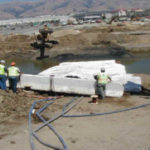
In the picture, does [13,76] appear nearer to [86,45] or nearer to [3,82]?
[3,82]

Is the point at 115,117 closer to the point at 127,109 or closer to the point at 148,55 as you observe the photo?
the point at 127,109

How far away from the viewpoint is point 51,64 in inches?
1065

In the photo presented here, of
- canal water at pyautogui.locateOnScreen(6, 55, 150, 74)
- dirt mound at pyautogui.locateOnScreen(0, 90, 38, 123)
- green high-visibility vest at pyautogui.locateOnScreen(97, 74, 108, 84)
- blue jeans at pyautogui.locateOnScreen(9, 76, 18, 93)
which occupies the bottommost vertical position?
canal water at pyautogui.locateOnScreen(6, 55, 150, 74)

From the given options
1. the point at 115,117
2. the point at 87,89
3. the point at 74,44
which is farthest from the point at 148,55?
the point at 115,117

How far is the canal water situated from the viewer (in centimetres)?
2317

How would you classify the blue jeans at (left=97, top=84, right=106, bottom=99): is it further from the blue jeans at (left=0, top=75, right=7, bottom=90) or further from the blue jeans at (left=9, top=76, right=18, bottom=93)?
the blue jeans at (left=0, top=75, right=7, bottom=90)

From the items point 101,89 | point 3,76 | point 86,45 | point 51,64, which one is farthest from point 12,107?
Result: point 86,45

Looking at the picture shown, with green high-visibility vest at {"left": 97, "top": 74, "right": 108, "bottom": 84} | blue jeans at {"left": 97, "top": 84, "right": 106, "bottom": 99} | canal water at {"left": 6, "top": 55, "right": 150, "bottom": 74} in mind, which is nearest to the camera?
green high-visibility vest at {"left": 97, "top": 74, "right": 108, "bottom": 84}

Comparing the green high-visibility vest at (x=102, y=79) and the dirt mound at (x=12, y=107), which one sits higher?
the green high-visibility vest at (x=102, y=79)

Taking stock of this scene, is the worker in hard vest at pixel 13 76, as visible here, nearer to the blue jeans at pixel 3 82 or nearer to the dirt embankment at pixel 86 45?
the blue jeans at pixel 3 82

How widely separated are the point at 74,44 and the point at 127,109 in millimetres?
26370

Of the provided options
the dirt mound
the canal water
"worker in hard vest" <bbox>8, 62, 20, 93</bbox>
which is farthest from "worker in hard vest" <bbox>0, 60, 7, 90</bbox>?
the canal water

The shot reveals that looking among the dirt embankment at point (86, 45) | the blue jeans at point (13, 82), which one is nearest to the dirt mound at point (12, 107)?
the blue jeans at point (13, 82)

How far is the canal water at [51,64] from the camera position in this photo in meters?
23.2
